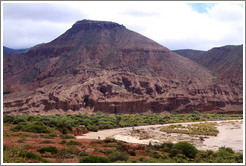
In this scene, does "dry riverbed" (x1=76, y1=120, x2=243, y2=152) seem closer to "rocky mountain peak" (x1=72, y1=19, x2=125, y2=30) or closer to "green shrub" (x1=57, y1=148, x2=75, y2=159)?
"green shrub" (x1=57, y1=148, x2=75, y2=159)

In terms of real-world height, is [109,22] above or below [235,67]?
above

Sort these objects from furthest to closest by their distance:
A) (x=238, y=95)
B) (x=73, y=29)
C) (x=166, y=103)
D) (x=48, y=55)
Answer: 1. (x=73, y=29)
2. (x=48, y=55)
3. (x=238, y=95)
4. (x=166, y=103)

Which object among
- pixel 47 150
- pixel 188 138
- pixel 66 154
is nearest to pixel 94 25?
pixel 188 138

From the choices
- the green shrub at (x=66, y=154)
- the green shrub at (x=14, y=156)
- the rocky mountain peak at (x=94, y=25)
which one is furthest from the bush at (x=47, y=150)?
the rocky mountain peak at (x=94, y=25)

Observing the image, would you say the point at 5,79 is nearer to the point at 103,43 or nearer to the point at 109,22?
the point at 103,43

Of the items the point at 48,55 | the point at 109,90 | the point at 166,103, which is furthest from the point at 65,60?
the point at 166,103

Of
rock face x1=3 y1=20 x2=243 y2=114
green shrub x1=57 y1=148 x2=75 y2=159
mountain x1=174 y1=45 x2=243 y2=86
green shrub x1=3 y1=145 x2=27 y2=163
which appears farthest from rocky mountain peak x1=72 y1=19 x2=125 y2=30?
green shrub x1=3 y1=145 x2=27 y2=163

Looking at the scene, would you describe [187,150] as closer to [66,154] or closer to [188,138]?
[66,154]
